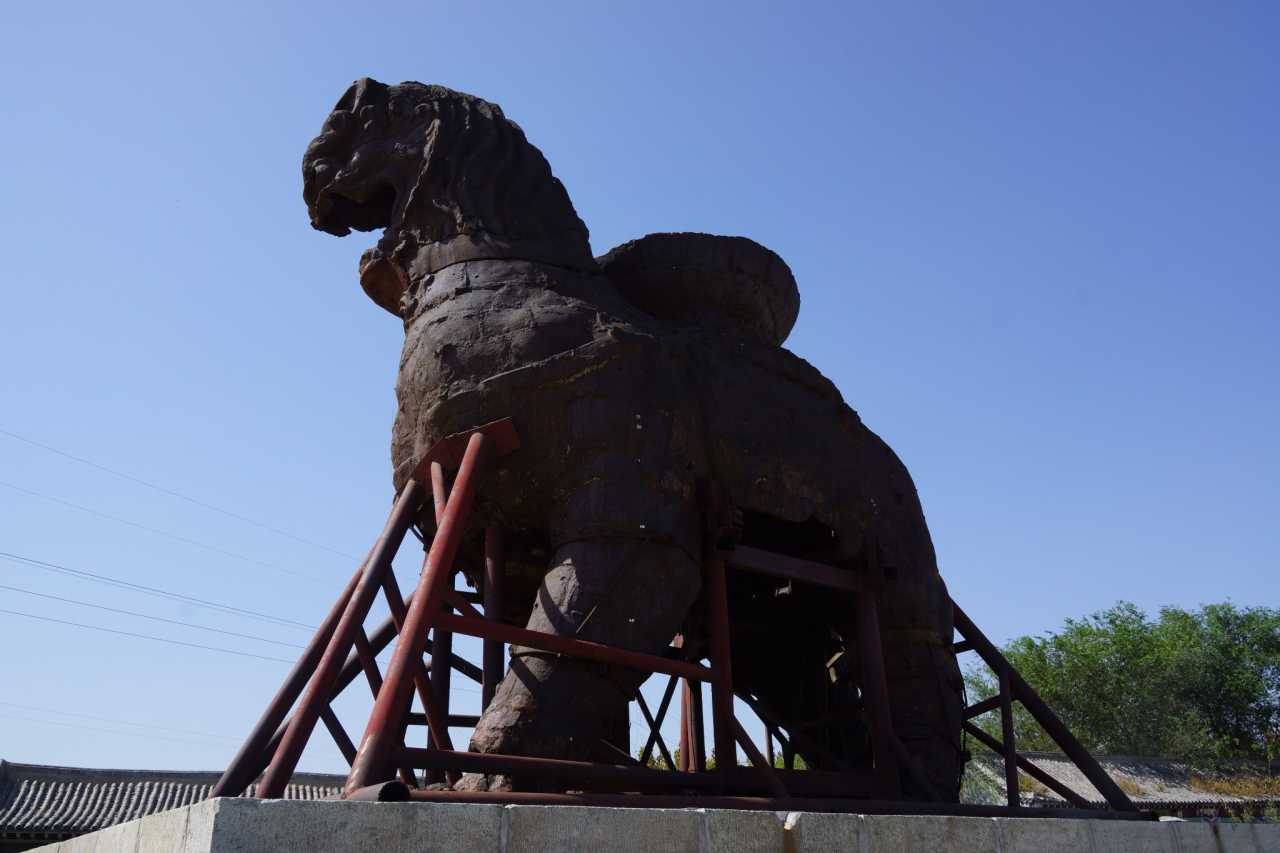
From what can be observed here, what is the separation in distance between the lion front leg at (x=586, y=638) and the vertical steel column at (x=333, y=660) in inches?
34.8

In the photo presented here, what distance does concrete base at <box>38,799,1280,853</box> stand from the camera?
3.71 metres

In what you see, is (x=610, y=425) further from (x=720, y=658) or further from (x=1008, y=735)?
(x=1008, y=735)

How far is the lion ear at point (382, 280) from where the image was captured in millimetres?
8203

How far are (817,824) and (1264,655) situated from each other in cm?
4023

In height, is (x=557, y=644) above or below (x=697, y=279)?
below

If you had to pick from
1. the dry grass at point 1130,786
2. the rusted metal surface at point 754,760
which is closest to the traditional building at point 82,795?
the rusted metal surface at point 754,760

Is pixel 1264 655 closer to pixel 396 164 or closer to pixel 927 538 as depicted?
pixel 927 538

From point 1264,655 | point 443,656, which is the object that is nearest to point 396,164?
point 443,656

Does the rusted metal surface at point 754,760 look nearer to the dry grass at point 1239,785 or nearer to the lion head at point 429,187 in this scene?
the lion head at point 429,187

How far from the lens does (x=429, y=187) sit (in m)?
8.11

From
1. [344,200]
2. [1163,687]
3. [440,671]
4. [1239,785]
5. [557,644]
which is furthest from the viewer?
[1163,687]

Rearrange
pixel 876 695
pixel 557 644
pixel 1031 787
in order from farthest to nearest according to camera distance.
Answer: pixel 1031 787 → pixel 876 695 → pixel 557 644

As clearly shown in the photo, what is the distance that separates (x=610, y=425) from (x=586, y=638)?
1431mm

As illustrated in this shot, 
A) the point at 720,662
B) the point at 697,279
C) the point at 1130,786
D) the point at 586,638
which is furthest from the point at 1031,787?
the point at 586,638
